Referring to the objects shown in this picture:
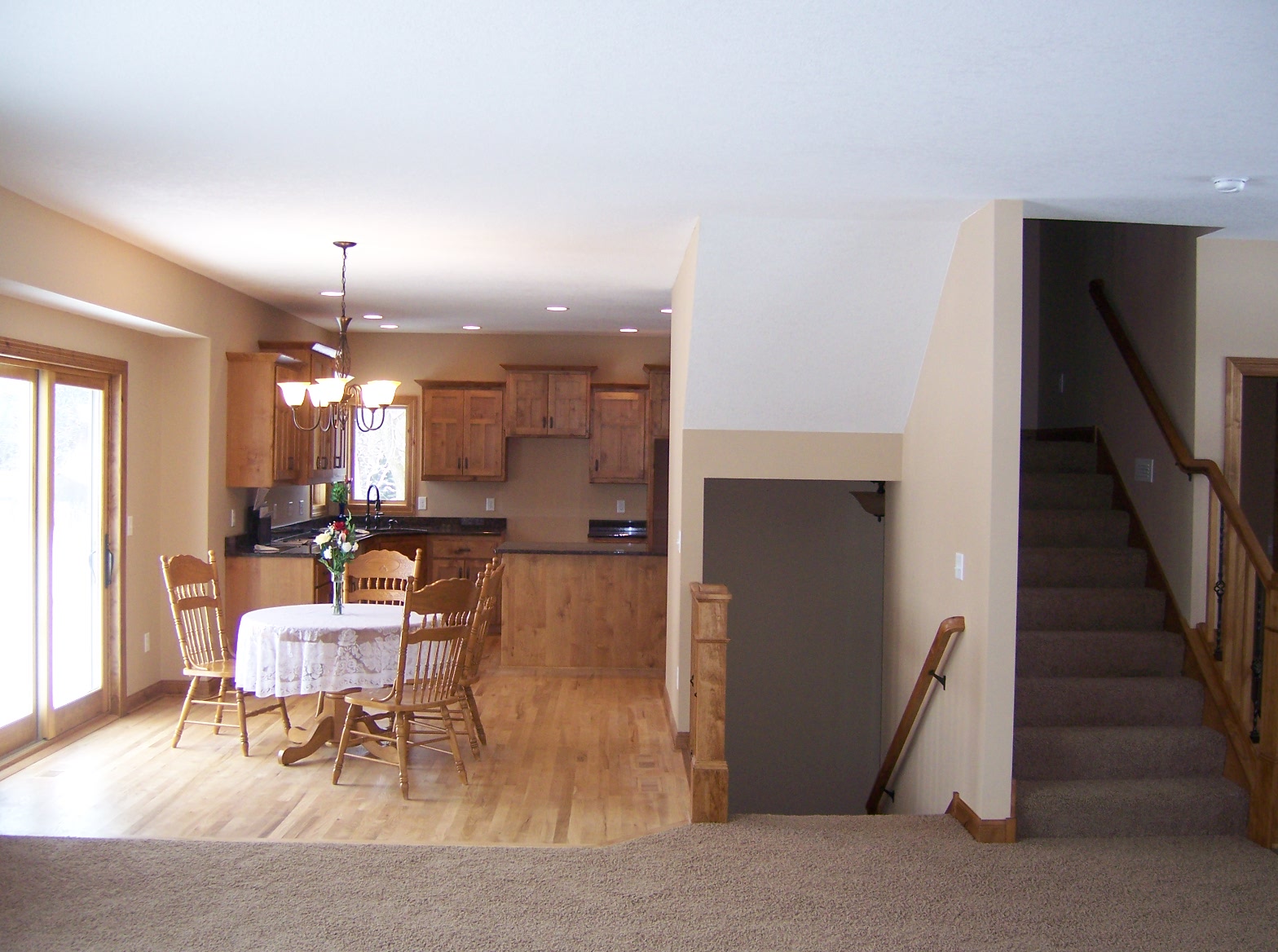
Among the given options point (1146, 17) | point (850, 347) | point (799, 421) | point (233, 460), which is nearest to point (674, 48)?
point (1146, 17)

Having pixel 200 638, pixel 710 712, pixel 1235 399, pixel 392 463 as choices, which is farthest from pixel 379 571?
pixel 1235 399

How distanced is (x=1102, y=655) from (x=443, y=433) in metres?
6.00

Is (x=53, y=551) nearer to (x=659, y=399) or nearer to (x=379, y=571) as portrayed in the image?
(x=379, y=571)

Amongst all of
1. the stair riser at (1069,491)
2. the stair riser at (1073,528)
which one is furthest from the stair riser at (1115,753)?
the stair riser at (1069,491)

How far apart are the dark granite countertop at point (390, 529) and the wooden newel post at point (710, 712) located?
3796 mm

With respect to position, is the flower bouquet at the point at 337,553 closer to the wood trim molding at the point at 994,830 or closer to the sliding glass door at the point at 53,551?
the sliding glass door at the point at 53,551

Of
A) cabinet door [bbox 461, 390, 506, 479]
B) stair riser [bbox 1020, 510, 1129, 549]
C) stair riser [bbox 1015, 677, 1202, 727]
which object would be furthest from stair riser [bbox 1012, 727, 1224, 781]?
cabinet door [bbox 461, 390, 506, 479]

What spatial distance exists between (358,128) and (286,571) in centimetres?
424

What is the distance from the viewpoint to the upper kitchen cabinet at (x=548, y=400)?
A: 8.98 meters

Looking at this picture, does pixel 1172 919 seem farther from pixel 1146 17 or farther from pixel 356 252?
pixel 356 252

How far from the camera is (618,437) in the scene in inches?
355

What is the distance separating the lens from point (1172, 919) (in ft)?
11.4

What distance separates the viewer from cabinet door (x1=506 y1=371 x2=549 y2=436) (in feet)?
29.5

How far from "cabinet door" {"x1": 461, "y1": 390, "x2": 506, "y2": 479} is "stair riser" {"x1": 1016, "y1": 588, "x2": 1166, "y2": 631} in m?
5.24
